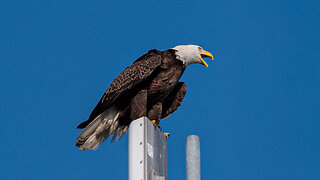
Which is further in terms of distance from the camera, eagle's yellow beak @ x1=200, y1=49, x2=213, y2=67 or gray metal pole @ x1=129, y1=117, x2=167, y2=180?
eagle's yellow beak @ x1=200, y1=49, x2=213, y2=67

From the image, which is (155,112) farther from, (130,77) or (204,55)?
(204,55)

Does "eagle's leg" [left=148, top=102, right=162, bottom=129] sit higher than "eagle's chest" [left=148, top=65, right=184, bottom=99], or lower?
lower

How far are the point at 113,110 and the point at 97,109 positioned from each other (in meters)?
0.26

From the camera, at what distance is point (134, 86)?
20.6 feet

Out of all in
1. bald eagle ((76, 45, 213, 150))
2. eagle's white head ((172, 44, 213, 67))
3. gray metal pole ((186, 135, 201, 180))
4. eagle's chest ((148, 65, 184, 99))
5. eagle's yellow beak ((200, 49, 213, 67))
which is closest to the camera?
gray metal pole ((186, 135, 201, 180))

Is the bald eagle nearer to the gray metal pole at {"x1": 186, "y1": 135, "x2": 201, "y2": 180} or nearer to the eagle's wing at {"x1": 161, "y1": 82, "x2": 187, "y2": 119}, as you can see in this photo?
the eagle's wing at {"x1": 161, "y1": 82, "x2": 187, "y2": 119}

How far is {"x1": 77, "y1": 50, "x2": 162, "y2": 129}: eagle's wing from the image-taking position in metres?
6.17

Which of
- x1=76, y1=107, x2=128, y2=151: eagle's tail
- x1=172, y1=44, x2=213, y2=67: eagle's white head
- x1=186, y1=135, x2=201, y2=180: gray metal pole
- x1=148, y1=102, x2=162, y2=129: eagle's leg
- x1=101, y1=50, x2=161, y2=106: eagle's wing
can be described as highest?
x1=172, y1=44, x2=213, y2=67: eagle's white head

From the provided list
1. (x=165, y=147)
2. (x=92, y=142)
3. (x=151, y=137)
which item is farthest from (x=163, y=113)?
(x=151, y=137)

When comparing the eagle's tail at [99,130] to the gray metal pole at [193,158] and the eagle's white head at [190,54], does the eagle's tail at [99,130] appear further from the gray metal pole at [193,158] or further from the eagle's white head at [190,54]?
the gray metal pole at [193,158]

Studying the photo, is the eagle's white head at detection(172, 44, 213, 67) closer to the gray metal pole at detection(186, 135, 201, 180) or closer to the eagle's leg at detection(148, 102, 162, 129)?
the eagle's leg at detection(148, 102, 162, 129)

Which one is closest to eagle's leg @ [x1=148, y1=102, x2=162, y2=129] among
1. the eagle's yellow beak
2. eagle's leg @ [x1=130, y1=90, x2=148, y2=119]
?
eagle's leg @ [x1=130, y1=90, x2=148, y2=119]

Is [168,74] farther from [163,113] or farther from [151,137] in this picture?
[151,137]

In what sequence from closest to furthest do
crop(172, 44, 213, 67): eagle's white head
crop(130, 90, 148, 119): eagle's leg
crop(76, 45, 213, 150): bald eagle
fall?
crop(130, 90, 148, 119): eagle's leg
crop(76, 45, 213, 150): bald eagle
crop(172, 44, 213, 67): eagle's white head
